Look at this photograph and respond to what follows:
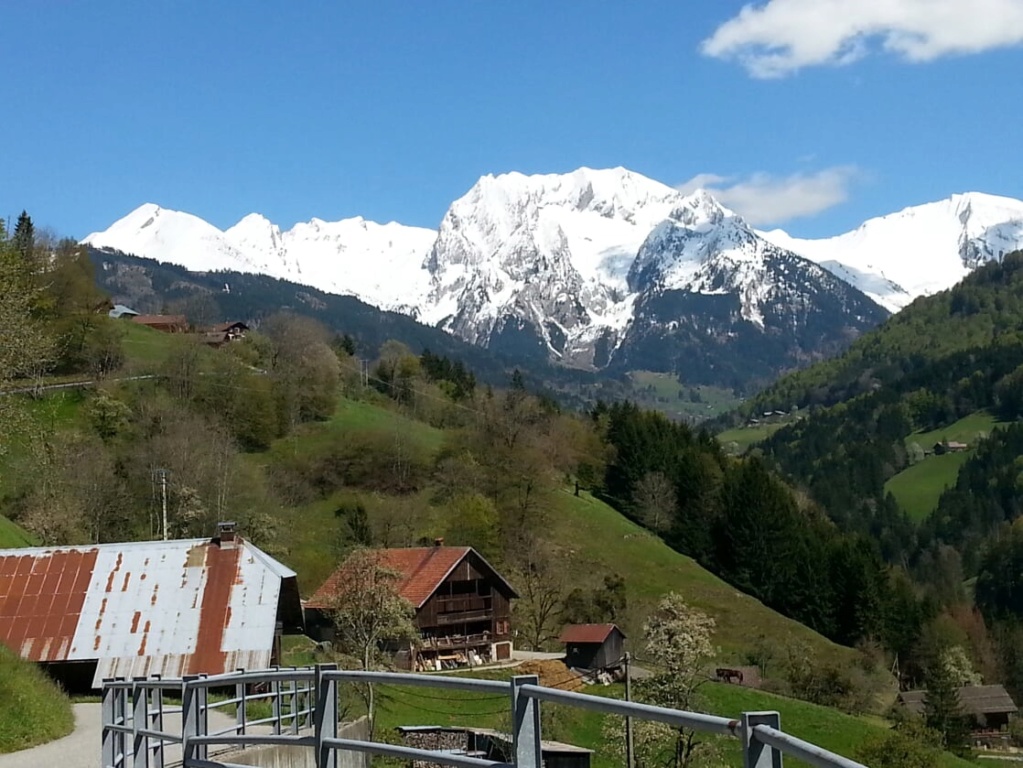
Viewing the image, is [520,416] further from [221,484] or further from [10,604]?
[10,604]

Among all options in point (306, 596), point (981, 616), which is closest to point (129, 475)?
point (306, 596)

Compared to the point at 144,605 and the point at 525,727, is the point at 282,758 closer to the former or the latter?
the point at 525,727

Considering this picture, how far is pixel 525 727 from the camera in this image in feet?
21.9

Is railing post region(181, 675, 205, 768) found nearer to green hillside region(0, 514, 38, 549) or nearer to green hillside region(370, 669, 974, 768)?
green hillside region(370, 669, 974, 768)

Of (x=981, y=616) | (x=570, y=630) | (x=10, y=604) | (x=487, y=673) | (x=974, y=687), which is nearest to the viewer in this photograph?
(x=10, y=604)

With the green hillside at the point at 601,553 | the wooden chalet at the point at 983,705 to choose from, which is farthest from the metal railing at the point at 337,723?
the wooden chalet at the point at 983,705

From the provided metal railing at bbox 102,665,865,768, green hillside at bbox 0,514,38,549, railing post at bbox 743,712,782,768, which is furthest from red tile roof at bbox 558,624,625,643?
railing post at bbox 743,712,782,768

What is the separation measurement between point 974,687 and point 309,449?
5484 centimetres

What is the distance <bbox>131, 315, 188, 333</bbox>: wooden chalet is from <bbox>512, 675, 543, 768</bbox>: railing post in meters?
135

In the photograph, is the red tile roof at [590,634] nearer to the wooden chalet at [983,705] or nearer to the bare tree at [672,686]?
the bare tree at [672,686]

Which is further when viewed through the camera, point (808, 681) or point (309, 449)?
point (309, 449)

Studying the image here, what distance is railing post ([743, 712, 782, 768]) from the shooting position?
508cm

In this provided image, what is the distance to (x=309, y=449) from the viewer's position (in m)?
103

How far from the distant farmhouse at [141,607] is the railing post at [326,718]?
26.5m
